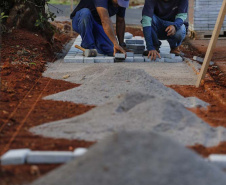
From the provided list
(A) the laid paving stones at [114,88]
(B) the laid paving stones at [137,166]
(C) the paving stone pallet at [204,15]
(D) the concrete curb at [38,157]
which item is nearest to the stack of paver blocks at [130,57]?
(A) the laid paving stones at [114,88]

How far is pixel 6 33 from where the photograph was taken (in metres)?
7.36

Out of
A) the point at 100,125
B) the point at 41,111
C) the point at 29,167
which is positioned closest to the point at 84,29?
the point at 41,111

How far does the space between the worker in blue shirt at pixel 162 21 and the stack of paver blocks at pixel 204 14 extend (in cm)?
260

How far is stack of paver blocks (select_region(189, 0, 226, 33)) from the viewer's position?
9555 millimetres

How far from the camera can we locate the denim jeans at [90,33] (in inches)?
268

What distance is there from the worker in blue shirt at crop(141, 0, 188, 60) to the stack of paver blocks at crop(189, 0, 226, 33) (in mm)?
2602

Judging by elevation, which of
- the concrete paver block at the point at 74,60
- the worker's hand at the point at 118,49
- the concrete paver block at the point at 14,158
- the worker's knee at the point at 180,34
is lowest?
the concrete paver block at the point at 74,60

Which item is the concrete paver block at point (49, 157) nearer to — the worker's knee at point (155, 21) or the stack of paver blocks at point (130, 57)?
the stack of paver blocks at point (130, 57)

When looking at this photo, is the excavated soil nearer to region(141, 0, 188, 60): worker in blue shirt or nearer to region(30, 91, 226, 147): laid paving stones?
region(30, 91, 226, 147): laid paving stones

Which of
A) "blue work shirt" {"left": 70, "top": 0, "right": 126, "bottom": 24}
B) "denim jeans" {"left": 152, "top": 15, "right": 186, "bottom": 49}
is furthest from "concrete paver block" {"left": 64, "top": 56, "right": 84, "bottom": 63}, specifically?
"denim jeans" {"left": 152, "top": 15, "right": 186, "bottom": 49}

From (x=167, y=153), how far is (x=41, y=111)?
1841mm

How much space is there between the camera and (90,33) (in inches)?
273

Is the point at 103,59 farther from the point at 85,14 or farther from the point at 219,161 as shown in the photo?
the point at 219,161

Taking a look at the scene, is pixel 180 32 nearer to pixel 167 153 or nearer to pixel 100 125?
pixel 100 125
